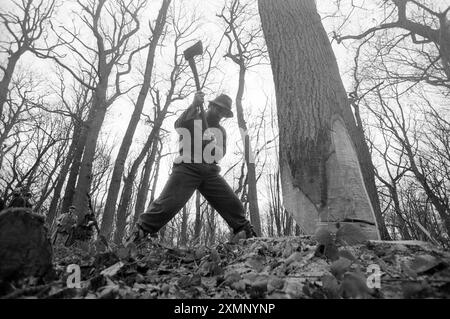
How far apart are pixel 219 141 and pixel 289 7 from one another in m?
1.79

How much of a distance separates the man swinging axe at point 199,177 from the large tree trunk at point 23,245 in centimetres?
151

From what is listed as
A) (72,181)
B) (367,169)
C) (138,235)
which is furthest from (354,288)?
(72,181)

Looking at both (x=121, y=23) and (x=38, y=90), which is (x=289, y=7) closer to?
(x=121, y=23)

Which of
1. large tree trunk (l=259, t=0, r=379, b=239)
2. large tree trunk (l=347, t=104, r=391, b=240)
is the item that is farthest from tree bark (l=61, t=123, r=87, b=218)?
large tree trunk (l=347, t=104, r=391, b=240)

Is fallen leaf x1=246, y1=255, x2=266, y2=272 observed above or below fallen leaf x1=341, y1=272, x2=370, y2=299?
above

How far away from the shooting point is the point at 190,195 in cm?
303

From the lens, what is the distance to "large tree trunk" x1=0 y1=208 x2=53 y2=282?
1.05 metres

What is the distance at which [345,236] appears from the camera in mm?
1647

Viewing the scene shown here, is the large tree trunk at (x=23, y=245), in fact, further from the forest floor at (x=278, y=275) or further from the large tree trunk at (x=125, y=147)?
the large tree trunk at (x=125, y=147)

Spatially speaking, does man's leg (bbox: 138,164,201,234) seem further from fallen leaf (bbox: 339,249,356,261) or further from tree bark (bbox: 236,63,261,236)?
tree bark (bbox: 236,63,261,236)

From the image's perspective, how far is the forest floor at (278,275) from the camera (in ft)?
3.12

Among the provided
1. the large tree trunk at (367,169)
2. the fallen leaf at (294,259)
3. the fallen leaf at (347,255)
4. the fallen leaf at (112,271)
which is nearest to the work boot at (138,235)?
the fallen leaf at (112,271)
